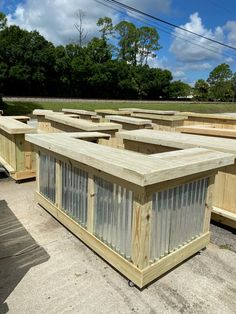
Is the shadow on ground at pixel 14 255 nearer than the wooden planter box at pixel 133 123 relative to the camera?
Yes

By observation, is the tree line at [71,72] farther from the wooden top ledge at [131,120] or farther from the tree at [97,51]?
the wooden top ledge at [131,120]

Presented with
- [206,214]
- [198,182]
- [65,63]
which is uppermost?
[65,63]

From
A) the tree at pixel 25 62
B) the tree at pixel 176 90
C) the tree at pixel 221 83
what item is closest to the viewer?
the tree at pixel 25 62

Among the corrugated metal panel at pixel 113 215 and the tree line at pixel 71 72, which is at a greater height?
the tree line at pixel 71 72

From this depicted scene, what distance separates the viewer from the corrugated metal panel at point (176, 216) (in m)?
2.75

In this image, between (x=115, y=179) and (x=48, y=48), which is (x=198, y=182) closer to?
(x=115, y=179)

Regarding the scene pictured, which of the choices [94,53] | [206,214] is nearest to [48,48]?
[94,53]

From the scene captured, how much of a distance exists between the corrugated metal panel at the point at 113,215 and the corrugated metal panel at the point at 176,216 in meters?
0.24

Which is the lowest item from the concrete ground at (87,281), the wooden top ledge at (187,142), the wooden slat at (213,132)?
the concrete ground at (87,281)

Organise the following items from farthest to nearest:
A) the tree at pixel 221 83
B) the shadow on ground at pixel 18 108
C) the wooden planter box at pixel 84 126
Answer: the tree at pixel 221 83 → the shadow on ground at pixel 18 108 → the wooden planter box at pixel 84 126

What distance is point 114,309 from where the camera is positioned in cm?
242

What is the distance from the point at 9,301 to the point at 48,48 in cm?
3688

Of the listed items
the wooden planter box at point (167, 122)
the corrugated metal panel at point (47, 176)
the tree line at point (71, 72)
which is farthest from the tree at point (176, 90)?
the corrugated metal panel at point (47, 176)

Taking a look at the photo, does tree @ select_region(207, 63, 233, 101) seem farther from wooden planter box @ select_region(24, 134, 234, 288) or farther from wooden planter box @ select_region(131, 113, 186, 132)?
wooden planter box @ select_region(24, 134, 234, 288)
